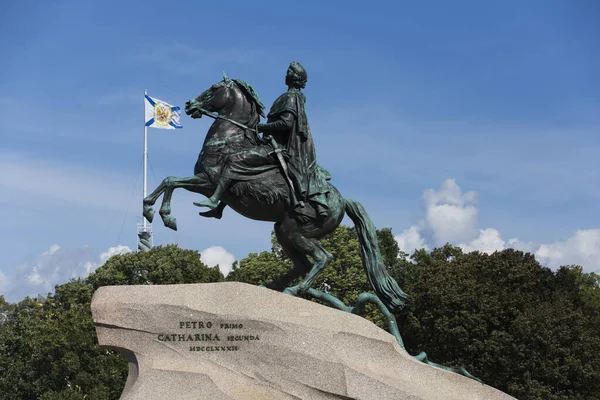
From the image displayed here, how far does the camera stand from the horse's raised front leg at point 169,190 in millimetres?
11953

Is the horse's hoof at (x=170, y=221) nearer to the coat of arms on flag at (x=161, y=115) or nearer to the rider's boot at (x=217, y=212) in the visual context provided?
the rider's boot at (x=217, y=212)

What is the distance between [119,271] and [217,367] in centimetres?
Result: 2529

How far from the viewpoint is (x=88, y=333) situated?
30.4 metres

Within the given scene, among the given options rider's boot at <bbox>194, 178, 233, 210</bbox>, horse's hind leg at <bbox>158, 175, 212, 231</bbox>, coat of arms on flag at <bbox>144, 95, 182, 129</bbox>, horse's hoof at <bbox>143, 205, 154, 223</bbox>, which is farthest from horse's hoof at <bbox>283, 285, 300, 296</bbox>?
coat of arms on flag at <bbox>144, 95, 182, 129</bbox>

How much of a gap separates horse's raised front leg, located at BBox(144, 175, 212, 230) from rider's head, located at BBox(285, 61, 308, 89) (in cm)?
225

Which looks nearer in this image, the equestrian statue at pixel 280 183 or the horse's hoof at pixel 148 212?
the horse's hoof at pixel 148 212

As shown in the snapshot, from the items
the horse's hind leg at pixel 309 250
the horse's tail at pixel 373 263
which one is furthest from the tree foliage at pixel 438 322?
the horse's hind leg at pixel 309 250

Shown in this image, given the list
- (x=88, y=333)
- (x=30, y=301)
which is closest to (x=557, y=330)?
(x=88, y=333)

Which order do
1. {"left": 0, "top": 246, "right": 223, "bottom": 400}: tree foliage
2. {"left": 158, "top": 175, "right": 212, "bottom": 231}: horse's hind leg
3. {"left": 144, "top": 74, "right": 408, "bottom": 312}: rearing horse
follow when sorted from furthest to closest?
{"left": 0, "top": 246, "right": 223, "bottom": 400}: tree foliage, {"left": 144, "top": 74, "right": 408, "bottom": 312}: rearing horse, {"left": 158, "top": 175, "right": 212, "bottom": 231}: horse's hind leg

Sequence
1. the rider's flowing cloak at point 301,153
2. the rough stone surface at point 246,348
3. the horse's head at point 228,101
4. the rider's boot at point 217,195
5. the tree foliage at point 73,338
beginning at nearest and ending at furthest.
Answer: the rough stone surface at point 246,348 < the rider's boot at point 217,195 < the rider's flowing cloak at point 301,153 < the horse's head at point 228,101 < the tree foliage at point 73,338

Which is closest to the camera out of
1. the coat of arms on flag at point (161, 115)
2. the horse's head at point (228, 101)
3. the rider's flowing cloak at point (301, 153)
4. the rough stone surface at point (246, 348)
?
the rough stone surface at point (246, 348)

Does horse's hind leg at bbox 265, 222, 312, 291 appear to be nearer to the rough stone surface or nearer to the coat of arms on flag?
the rough stone surface

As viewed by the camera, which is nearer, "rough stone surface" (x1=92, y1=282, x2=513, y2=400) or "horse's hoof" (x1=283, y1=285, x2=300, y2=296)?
"rough stone surface" (x1=92, y1=282, x2=513, y2=400)

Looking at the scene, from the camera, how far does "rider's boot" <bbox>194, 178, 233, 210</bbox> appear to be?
38.7ft
